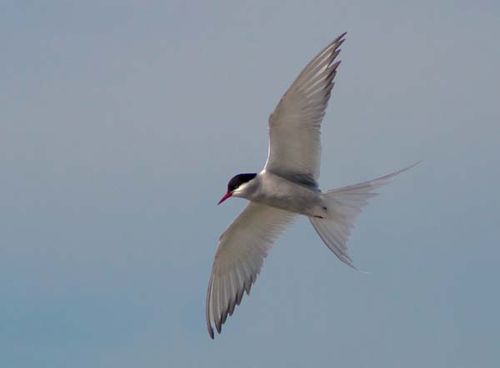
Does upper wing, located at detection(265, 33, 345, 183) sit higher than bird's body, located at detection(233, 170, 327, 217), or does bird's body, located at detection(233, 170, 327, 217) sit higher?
upper wing, located at detection(265, 33, 345, 183)

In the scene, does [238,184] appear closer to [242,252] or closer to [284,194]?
[284,194]

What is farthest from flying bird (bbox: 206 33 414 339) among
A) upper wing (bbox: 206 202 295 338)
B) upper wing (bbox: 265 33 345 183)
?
upper wing (bbox: 206 202 295 338)

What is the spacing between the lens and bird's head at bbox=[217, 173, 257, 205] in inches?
679

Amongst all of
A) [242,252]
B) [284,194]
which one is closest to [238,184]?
[284,194]

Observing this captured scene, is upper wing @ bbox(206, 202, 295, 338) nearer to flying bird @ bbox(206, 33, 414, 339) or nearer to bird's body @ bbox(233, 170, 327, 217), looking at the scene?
flying bird @ bbox(206, 33, 414, 339)

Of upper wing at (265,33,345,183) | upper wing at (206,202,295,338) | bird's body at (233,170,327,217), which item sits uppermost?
upper wing at (265,33,345,183)

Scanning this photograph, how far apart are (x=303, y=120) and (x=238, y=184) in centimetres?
112

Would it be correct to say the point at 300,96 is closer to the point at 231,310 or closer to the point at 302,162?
the point at 302,162

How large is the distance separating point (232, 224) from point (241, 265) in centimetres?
54

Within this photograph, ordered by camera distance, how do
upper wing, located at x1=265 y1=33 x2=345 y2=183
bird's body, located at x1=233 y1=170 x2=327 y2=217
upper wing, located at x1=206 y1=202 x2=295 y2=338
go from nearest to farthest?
upper wing, located at x1=265 y1=33 x2=345 y2=183 < bird's body, located at x1=233 y1=170 x2=327 y2=217 < upper wing, located at x1=206 y1=202 x2=295 y2=338

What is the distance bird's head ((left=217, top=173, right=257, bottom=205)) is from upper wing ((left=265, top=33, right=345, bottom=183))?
0.26 m

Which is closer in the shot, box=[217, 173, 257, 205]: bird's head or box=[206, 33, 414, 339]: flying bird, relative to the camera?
box=[206, 33, 414, 339]: flying bird

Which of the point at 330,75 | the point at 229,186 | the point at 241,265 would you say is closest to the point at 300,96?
the point at 330,75

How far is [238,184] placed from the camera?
1728cm
